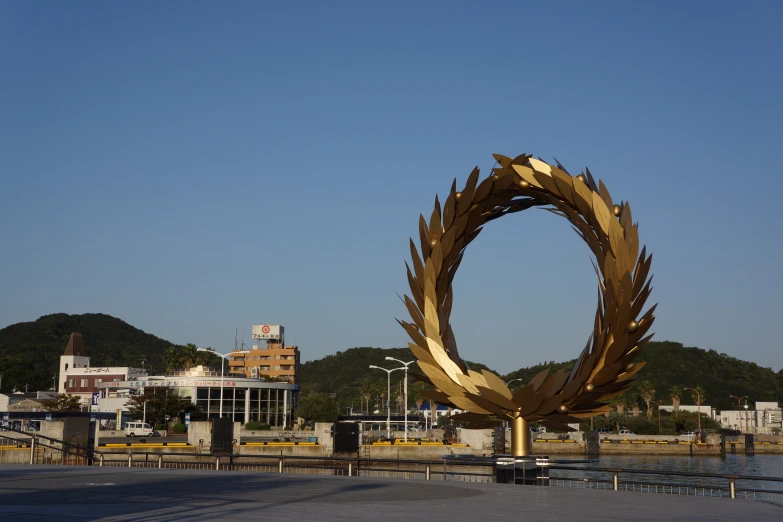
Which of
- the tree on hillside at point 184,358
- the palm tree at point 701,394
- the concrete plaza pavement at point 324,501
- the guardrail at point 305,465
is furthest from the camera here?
the palm tree at point 701,394

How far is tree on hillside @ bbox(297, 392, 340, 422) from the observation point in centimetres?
9725

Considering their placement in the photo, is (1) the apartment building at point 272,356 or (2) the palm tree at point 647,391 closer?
(2) the palm tree at point 647,391

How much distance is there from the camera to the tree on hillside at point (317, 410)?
97250 mm

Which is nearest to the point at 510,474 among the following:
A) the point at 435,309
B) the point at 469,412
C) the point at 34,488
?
the point at 469,412

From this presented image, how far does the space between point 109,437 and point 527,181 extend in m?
56.2

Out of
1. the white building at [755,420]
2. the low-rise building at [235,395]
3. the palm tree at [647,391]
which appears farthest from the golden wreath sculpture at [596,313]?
the white building at [755,420]

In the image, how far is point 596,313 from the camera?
67.7 ft

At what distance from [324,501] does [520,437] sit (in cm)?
658

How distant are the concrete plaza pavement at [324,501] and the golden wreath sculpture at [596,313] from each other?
7.08 ft

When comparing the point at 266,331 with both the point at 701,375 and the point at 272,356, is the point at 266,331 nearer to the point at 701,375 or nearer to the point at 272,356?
the point at 272,356

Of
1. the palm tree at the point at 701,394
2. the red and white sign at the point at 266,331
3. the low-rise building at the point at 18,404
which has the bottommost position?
the low-rise building at the point at 18,404

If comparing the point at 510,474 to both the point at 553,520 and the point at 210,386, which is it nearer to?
the point at 553,520

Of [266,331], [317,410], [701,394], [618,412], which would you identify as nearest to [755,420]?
[701,394]

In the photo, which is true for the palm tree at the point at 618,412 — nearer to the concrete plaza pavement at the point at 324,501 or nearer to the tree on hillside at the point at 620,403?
the tree on hillside at the point at 620,403
